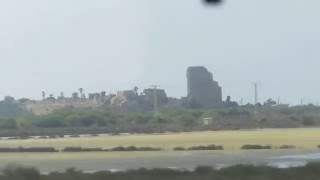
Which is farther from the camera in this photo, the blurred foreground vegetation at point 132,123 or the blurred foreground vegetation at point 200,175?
the blurred foreground vegetation at point 132,123

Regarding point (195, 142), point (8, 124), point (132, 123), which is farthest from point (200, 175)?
point (132, 123)

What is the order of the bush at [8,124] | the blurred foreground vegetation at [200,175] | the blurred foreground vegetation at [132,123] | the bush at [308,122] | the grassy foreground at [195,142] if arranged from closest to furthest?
1. the blurred foreground vegetation at [200,175]
2. the grassy foreground at [195,142]
3. the blurred foreground vegetation at [132,123]
4. the bush at [8,124]
5. the bush at [308,122]

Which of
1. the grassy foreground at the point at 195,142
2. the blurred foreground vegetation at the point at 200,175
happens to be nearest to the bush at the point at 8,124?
the grassy foreground at the point at 195,142

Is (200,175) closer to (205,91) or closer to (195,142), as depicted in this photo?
(195,142)

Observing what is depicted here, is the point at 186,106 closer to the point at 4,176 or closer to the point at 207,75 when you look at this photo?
the point at 207,75

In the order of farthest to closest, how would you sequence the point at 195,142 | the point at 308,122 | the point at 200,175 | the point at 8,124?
the point at 308,122
the point at 8,124
the point at 195,142
the point at 200,175

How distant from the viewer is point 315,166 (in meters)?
28.0

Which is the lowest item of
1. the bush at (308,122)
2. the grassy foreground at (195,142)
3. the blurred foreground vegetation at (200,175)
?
the blurred foreground vegetation at (200,175)

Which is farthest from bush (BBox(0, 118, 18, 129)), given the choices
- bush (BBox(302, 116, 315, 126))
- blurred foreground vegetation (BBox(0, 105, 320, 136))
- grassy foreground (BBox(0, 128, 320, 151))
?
bush (BBox(302, 116, 315, 126))

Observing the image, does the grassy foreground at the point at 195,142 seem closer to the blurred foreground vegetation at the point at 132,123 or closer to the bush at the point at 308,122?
the blurred foreground vegetation at the point at 132,123

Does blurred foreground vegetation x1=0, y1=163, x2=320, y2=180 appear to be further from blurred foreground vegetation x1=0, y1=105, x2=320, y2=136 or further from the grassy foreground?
blurred foreground vegetation x1=0, y1=105, x2=320, y2=136

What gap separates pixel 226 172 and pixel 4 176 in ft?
25.3

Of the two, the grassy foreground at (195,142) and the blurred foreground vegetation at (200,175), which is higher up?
the grassy foreground at (195,142)

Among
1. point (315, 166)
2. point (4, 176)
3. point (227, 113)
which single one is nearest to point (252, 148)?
point (315, 166)
